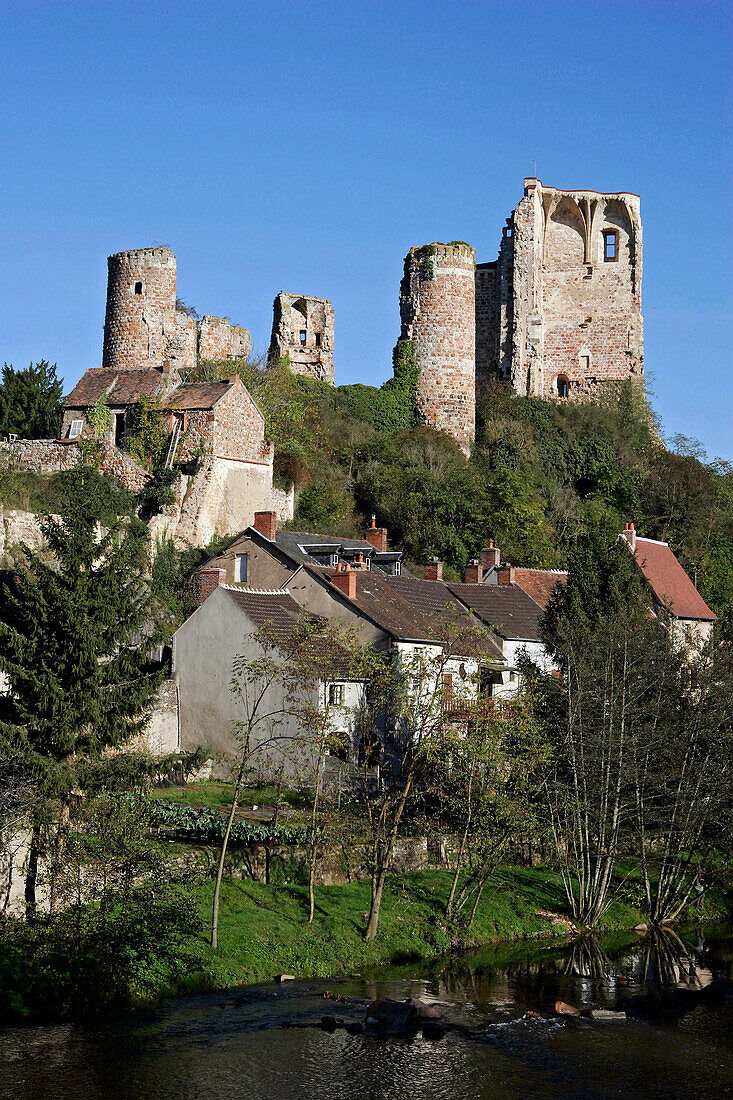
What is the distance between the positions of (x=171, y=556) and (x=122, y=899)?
19692 millimetres

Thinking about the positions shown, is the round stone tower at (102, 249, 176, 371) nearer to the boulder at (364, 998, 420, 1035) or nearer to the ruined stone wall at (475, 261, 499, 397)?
the ruined stone wall at (475, 261, 499, 397)

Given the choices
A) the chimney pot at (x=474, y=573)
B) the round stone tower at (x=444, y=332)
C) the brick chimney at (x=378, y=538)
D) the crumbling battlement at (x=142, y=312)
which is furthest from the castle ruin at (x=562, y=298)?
the chimney pot at (x=474, y=573)

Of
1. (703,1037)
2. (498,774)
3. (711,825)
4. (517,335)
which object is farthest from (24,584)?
(517,335)

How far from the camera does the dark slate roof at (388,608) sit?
3244cm

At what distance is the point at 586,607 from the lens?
31016 mm

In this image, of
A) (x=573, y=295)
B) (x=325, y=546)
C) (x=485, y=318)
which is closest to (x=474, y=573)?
(x=325, y=546)

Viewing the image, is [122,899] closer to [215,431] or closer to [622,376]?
[215,431]

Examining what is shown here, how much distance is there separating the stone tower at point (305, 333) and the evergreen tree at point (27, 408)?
14.0 meters

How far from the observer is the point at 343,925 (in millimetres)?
→ 24156

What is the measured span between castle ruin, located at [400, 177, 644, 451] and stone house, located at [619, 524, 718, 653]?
593 inches

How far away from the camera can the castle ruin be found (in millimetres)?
59188

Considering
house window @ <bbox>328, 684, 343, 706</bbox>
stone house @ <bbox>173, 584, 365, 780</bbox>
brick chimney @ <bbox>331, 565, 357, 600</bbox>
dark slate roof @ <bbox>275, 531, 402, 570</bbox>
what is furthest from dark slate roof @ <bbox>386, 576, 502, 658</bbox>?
stone house @ <bbox>173, 584, 365, 780</bbox>

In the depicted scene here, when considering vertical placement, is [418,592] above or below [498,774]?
above

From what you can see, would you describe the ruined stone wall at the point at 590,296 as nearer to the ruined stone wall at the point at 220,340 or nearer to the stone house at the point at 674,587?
the ruined stone wall at the point at 220,340
